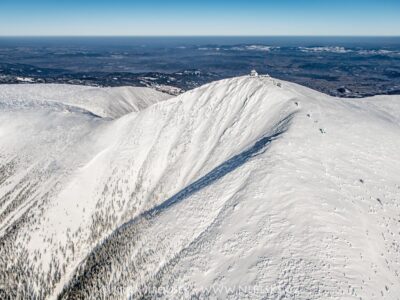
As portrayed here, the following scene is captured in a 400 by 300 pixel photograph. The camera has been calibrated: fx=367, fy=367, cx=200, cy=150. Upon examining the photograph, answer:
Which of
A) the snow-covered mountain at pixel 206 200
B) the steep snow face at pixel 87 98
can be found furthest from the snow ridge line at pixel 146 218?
the steep snow face at pixel 87 98

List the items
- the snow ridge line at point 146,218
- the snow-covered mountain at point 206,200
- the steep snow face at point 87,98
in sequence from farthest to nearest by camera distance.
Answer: the steep snow face at point 87,98, the snow ridge line at point 146,218, the snow-covered mountain at point 206,200

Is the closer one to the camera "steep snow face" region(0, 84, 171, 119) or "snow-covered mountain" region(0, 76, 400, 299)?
"snow-covered mountain" region(0, 76, 400, 299)

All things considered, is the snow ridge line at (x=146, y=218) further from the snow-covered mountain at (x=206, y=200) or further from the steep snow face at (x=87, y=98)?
the steep snow face at (x=87, y=98)

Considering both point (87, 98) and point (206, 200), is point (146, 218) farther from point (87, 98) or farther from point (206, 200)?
point (87, 98)

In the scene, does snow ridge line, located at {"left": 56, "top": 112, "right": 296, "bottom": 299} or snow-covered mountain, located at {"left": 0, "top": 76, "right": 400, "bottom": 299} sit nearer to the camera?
snow-covered mountain, located at {"left": 0, "top": 76, "right": 400, "bottom": 299}

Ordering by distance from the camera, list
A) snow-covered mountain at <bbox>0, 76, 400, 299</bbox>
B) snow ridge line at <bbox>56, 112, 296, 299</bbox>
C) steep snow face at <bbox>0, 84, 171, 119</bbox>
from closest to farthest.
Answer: snow-covered mountain at <bbox>0, 76, 400, 299</bbox>
snow ridge line at <bbox>56, 112, 296, 299</bbox>
steep snow face at <bbox>0, 84, 171, 119</bbox>

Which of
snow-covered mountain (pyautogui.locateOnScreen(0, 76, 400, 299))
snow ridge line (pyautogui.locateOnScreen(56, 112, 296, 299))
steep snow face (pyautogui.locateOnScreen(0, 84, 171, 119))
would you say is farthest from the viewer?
steep snow face (pyautogui.locateOnScreen(0, 84, 171, 119))

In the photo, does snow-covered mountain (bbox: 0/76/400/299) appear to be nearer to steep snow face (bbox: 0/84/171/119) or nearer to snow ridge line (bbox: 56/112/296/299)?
snow ridge line (bbox: 56/112/296/299)

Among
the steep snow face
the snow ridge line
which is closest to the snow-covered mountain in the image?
the snow ridge line
